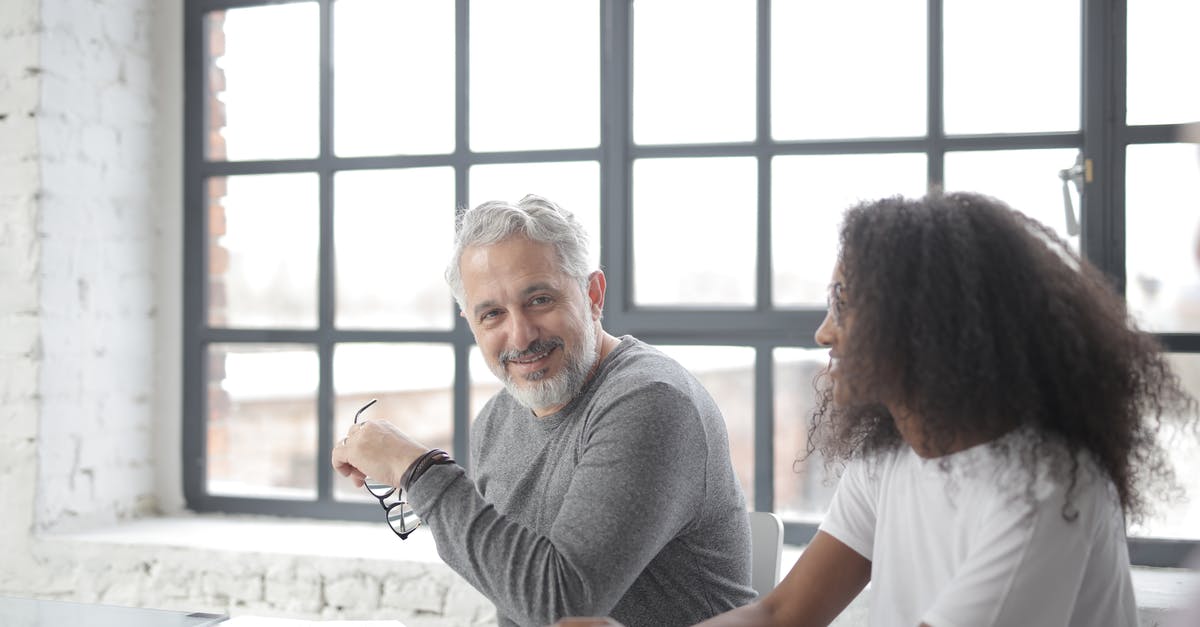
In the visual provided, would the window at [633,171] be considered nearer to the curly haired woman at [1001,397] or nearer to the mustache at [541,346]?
the mustache at [541,346]

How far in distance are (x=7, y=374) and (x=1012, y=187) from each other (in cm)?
275

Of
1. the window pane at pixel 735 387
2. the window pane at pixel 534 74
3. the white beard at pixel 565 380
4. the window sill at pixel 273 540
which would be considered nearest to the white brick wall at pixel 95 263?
the window sill at pixel 273 540

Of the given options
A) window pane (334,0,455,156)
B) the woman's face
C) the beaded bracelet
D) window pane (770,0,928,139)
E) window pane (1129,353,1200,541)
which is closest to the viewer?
the woman's face

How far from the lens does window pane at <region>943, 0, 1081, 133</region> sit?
251 cm

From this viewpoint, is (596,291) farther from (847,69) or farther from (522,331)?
(847,69)

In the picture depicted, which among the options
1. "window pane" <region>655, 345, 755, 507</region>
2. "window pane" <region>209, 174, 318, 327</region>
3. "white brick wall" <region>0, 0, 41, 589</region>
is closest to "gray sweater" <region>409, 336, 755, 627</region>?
"window pane" <region>655, 345, 755, 507</region>

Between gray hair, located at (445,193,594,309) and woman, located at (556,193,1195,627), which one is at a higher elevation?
gray hair, located at (445,193,594,309)

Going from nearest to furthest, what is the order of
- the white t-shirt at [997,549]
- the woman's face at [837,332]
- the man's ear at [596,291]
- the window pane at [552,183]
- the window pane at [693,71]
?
1. the white t-shirt at [997,549]
2. the woman's face at [837,332]
3. the man's ear at [596,291]
4. the window pane at [693,71]
5. the window pane at [552,183]

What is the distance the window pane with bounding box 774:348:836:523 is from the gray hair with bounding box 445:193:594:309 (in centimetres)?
103

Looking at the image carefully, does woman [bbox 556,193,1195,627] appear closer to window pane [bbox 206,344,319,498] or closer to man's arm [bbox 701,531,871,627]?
man's arm [bbox 701,531,871,627]

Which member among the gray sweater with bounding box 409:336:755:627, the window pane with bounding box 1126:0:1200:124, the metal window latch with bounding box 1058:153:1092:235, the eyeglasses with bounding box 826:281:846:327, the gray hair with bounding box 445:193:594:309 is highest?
the window pane with bounding box 1126:0:1200:124

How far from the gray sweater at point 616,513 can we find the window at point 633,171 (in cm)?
102

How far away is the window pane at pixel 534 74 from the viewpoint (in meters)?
2.89

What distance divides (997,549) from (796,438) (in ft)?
4.97
